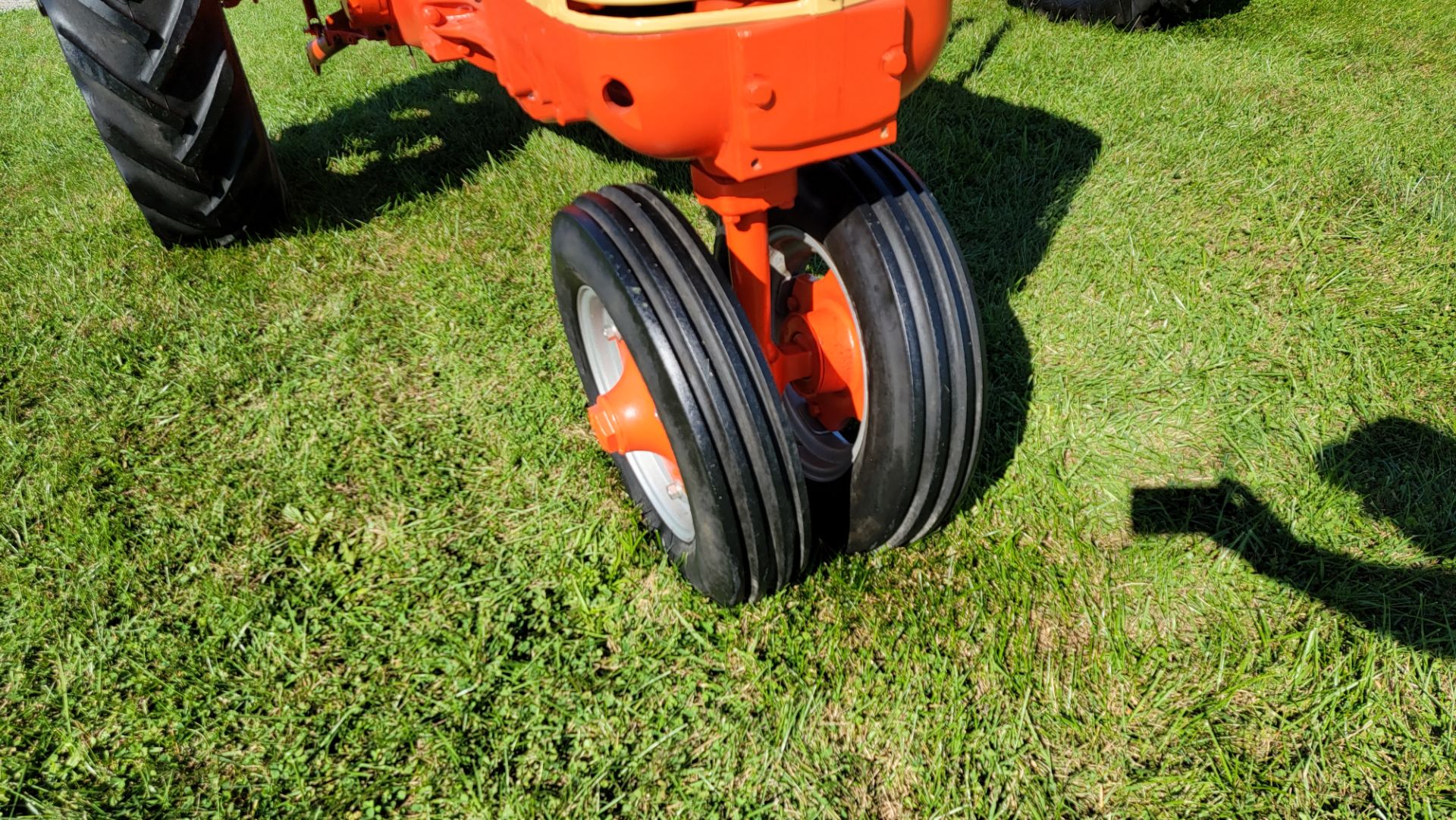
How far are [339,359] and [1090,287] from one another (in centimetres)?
237

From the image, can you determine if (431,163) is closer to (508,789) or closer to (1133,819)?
(508,789)

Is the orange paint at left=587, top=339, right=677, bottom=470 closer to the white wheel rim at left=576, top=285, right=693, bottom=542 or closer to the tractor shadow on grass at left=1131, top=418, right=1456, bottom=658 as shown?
Result: the white wheel rim at left=576, top=285, right=693, bottom=542

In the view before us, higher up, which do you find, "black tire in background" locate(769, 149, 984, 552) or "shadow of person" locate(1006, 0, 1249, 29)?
"black tire in background" locate(769, 149, 984, 552)

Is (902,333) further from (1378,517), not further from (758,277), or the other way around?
(1378,517)

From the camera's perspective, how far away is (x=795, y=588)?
1.97 meters

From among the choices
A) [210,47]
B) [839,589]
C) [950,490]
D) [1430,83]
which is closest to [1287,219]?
[1430,83]

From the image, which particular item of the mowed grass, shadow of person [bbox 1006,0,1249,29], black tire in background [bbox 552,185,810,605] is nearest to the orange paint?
black tire in background [bbox 552,185,810,605]

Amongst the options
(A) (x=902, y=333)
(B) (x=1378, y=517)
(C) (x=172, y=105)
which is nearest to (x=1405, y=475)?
(B) (x=1378, y=517)

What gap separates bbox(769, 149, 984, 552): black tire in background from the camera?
1675mm

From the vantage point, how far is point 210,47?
267 centimetres

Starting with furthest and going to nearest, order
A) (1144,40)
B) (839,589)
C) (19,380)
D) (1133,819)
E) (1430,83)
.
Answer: (1144,40), (1430,83), (19,380), (839,589), (1133,819)

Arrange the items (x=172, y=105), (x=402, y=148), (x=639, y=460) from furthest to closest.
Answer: (x=402, y=148) < (x=172, y=105) < (x=639, y=460)

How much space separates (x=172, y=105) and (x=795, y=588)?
2.33 metres

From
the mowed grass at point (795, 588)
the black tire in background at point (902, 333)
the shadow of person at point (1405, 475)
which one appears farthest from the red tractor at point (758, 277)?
the shadow of person at point (1405, 475)
